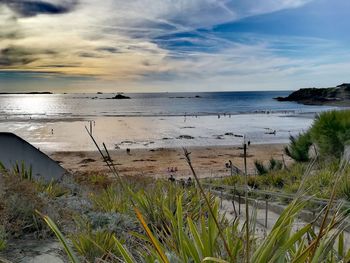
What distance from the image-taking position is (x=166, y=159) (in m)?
31.9

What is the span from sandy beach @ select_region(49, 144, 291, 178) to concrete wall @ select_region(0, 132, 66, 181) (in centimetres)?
1521

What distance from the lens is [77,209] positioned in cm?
629

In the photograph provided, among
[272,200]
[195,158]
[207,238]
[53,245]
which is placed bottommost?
[195,158]

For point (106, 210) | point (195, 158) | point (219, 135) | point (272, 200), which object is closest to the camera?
point (106, 210)

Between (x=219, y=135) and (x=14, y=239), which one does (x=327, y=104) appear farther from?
(x=14, y=239)

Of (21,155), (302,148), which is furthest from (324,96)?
(21,155)

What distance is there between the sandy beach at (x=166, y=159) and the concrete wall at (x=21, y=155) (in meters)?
15.2

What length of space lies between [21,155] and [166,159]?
2249 centimetres

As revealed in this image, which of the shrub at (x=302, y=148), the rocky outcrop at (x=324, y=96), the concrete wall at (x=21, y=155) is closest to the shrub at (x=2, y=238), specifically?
the concrete wall at (x=21, y=155)

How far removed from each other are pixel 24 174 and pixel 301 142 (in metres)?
10.5

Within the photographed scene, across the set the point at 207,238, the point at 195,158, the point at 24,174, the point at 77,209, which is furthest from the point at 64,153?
the point at 207,238

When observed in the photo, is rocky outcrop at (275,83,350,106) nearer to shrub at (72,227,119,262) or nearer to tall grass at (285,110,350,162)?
tall grass at (285,110,350,162)

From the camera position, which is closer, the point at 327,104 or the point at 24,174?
the point at 24,174

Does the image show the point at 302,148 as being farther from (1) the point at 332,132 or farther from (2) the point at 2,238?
(2) the point at 2,238
